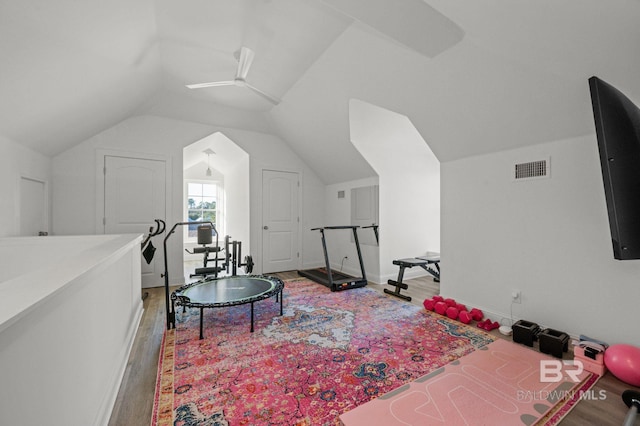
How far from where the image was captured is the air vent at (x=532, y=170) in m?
2.70

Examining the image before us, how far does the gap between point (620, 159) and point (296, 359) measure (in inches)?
97.1

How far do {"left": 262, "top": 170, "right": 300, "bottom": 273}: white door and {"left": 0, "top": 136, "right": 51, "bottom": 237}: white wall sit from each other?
11.1ft

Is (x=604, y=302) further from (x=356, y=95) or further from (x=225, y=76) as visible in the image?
(x=225, y=76)

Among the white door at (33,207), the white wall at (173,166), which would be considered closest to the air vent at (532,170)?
the white wall at (173,166)

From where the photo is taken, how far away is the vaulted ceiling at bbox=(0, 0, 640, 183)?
→ 1688 mm

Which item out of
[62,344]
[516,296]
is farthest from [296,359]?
[516,296]

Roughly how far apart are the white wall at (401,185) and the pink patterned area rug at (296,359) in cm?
158

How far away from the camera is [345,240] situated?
561 cm

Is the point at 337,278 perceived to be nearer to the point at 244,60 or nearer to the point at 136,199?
the point at 244,60

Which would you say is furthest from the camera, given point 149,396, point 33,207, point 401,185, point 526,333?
point 401,185

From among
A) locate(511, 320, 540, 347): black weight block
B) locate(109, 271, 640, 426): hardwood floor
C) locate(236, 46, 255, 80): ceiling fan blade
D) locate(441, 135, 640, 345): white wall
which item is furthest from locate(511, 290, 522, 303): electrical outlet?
locate(236, 46, 255, 80): ceiling fan blade

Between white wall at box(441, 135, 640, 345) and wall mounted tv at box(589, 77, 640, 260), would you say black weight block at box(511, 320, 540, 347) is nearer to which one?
white wall at box(441, 135, 640, 345)

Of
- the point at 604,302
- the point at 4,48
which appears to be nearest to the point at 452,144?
the point at 604,302

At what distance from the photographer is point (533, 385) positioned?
1.95 metres
